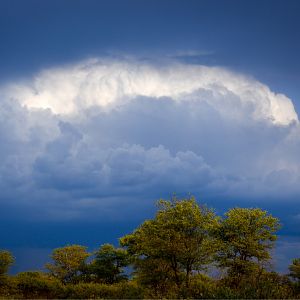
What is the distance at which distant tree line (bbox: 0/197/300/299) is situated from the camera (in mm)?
62188

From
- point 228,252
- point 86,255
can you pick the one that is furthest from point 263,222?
point 86,255

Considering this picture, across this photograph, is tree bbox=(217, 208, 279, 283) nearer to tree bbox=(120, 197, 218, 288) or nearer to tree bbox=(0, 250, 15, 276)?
tree bbox=(120, 197, 218, 288)

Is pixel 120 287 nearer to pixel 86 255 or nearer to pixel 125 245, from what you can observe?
pixel 125 245

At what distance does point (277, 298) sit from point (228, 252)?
91.1 ft

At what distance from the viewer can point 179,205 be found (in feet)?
222

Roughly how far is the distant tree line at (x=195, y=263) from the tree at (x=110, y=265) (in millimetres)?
4487

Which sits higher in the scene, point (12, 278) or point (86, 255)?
point (86, 255)

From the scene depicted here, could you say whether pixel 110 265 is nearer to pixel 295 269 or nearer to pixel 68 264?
pixel 68 264

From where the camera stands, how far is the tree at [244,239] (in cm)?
7600

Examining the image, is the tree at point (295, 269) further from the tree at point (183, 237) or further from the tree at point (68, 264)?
the tree at point (68, 264)

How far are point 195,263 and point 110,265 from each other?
48.0m

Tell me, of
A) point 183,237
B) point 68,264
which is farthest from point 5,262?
point 183,237

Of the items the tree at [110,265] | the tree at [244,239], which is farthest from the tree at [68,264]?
the tree at [244,239]

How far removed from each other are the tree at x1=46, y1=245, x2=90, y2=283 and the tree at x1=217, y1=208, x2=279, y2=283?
1952 inches
